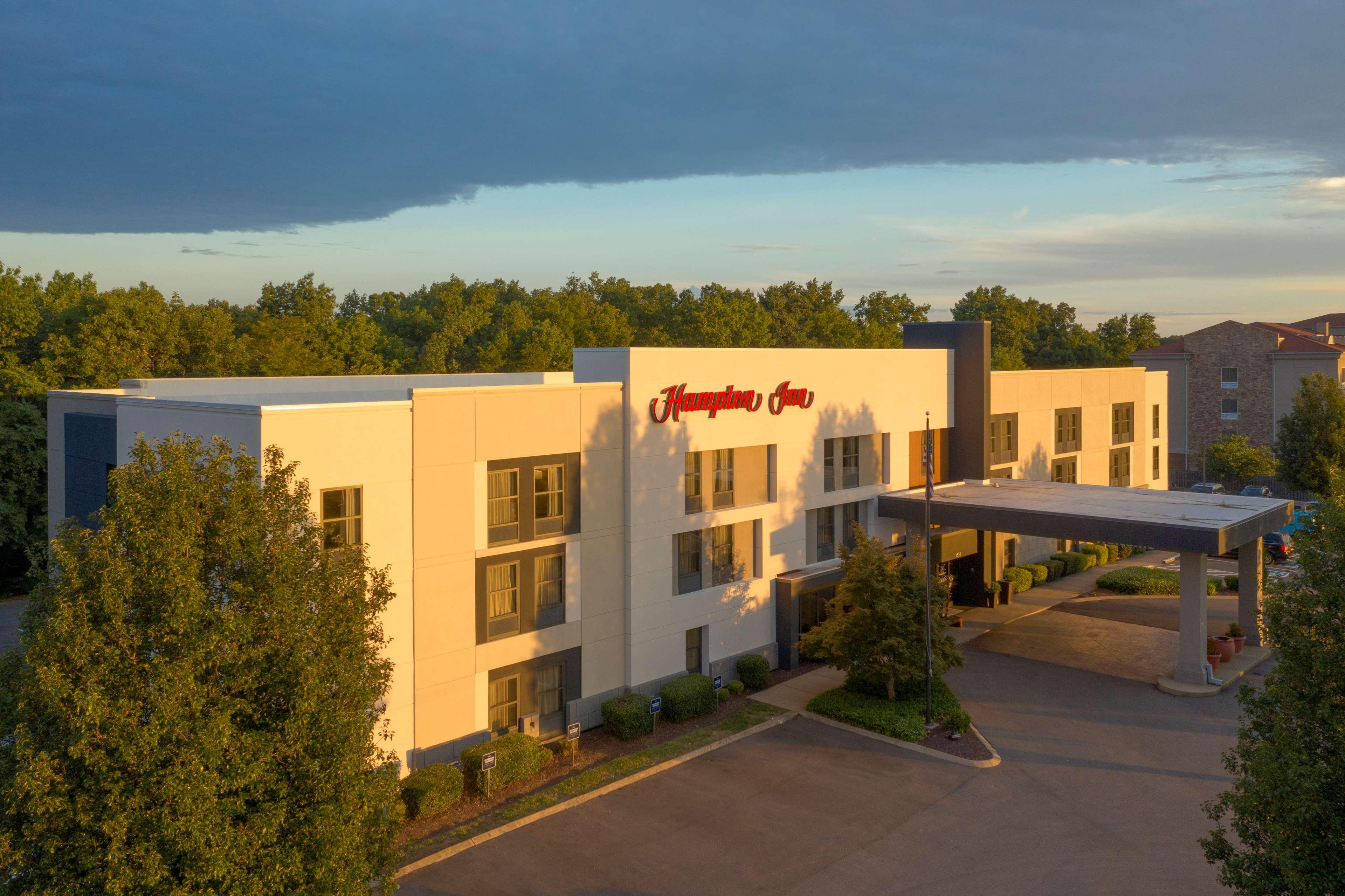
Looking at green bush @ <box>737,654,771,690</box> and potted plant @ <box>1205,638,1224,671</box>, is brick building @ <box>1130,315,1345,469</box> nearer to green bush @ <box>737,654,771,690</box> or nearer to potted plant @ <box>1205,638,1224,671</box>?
potted plant @ <box>1205,638,1224,671</box>

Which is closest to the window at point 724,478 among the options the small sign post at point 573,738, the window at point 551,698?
the window at point 551,698

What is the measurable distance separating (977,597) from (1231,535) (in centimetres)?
1277

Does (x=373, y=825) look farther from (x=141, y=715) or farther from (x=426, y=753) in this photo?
(x=426, y=753)

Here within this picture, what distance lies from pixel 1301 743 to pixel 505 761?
1765 cm

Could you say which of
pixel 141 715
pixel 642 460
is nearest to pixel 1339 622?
pixel 141 715

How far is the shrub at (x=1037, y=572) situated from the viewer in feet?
153

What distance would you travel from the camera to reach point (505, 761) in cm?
2447

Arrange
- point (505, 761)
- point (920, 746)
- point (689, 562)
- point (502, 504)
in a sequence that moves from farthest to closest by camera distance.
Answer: point (689, 562), point (920, 746), point (502, 504), point (505, 761)

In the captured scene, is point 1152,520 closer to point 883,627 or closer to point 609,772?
point 883,627

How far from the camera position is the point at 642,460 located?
29.7 m

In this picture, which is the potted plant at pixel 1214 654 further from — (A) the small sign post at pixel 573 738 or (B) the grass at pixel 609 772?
(A) the small sign post at pixel 573 738

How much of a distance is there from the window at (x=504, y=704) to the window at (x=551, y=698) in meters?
0.77

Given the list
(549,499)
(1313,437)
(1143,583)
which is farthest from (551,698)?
(1313,437)

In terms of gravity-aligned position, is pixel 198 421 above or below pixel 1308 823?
above
